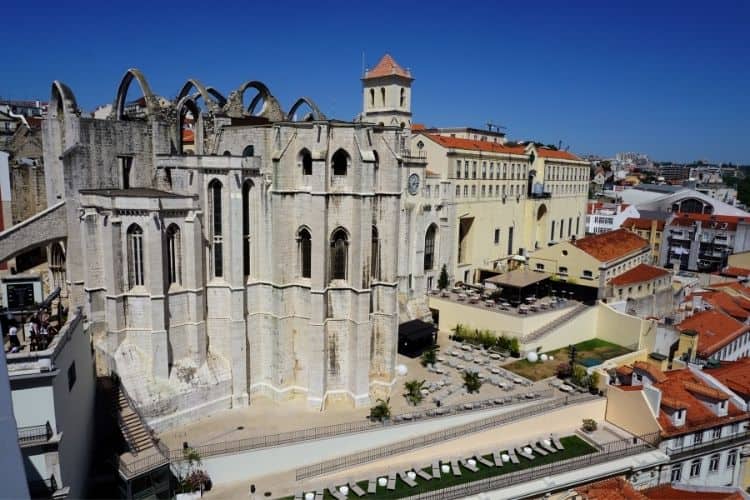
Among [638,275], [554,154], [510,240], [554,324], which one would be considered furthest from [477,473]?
[554,154]

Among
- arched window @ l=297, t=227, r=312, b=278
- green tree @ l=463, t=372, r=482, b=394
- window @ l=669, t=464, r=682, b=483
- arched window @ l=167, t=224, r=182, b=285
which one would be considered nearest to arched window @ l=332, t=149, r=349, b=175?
arched window @ l=297, t=227, r=312, b=278

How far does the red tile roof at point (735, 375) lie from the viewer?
30766 mm

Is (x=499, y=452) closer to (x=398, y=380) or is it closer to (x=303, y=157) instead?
(x=398, y=380)

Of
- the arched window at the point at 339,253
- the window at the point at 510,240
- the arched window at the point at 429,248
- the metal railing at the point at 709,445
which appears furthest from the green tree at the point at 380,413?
the window at the point at 510,240

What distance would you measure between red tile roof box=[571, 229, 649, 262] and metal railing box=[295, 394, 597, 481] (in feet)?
59.6

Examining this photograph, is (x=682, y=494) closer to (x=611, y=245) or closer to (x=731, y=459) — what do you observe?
(x=731, y=459)

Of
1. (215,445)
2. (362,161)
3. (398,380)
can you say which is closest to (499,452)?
(398,380)

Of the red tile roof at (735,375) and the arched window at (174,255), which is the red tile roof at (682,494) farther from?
the arched window at (174,255)

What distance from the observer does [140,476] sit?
20766 millimetres

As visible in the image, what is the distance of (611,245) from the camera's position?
4891 cm

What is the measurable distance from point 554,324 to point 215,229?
25.6 m

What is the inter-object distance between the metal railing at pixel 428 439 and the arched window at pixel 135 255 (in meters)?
11.4

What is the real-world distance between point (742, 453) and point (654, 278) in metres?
19.9

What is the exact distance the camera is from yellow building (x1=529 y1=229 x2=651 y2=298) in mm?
44062
